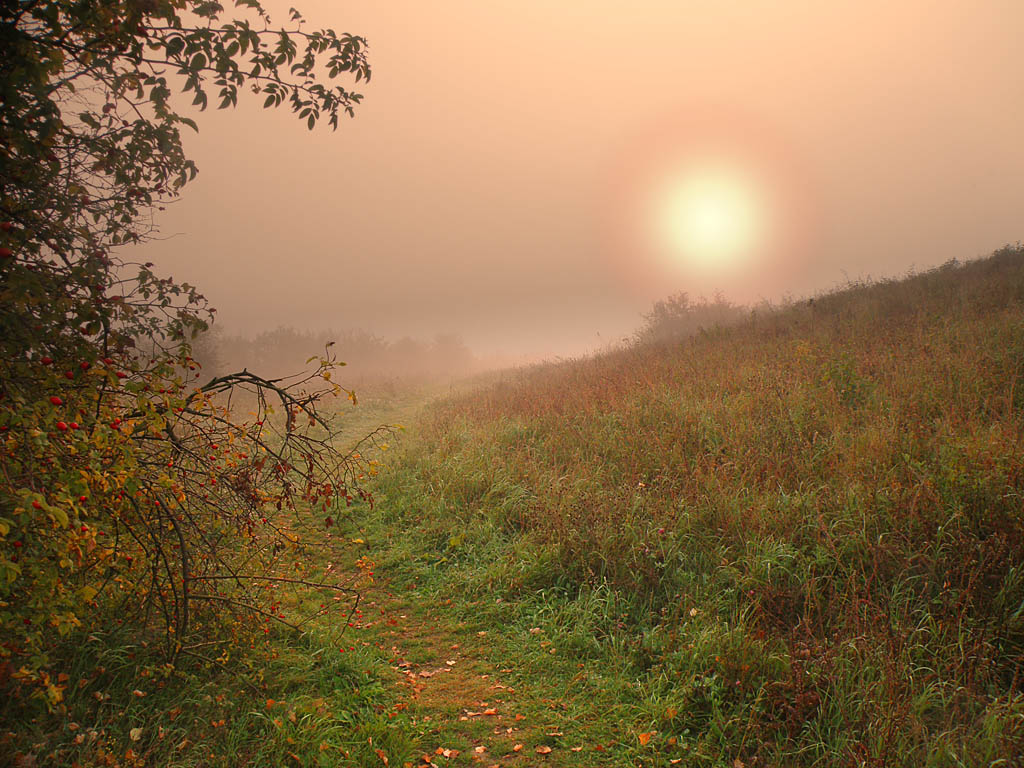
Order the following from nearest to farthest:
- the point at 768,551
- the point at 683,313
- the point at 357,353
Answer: the point at 768,551 < the point at 683,313 < the point at 357,353

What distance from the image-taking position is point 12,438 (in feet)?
8.53

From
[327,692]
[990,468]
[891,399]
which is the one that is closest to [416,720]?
[327,692]

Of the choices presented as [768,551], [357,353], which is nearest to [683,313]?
[768,551]

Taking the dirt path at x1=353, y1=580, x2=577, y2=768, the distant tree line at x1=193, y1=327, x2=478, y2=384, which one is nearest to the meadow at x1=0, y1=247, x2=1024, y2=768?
the dirt path at x1=353, y1=580, x2=577, y2=768

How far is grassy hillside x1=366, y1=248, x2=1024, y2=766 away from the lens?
3.44m

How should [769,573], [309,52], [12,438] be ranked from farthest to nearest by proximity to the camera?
[769,573] < [309,52] < [12,438]

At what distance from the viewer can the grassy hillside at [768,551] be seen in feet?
11.3

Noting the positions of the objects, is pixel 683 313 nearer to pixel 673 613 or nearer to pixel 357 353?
pixel 673 613

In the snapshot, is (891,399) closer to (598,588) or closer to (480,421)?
(598,588)

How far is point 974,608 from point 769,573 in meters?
1.39

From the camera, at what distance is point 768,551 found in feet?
15.9

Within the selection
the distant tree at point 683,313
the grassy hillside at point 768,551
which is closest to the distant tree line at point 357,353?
the distant tree at point 683,313

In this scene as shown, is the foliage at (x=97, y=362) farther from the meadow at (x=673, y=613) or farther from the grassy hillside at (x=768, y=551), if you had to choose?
the grassy hillside at (x=768, y=551)

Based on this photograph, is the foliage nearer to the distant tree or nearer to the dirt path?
the dirt path
